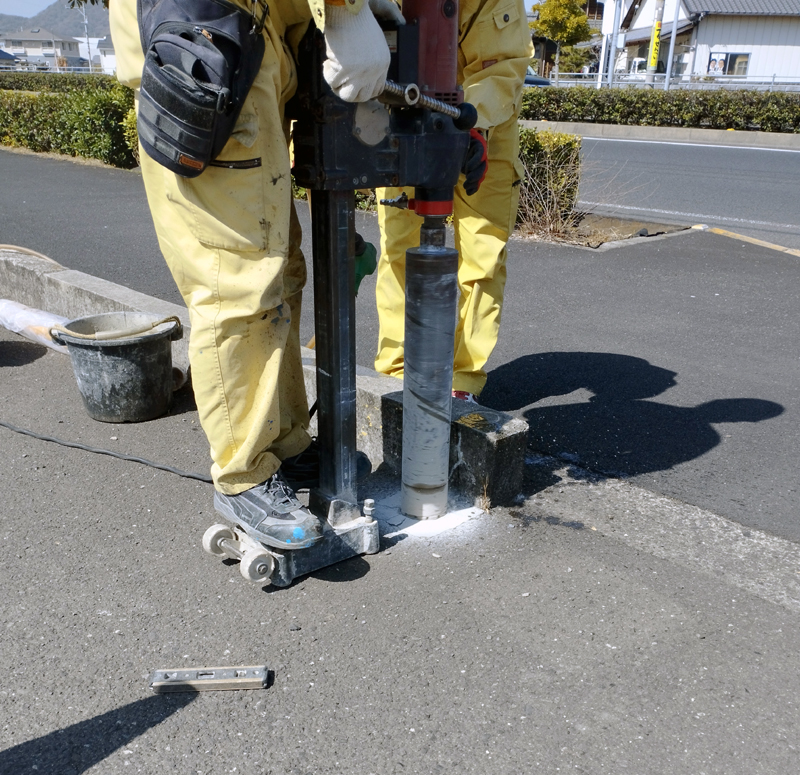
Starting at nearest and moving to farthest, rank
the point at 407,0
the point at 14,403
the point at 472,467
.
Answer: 1. the point at 407,0
2. the point at 472,467
3. the point at 14,403

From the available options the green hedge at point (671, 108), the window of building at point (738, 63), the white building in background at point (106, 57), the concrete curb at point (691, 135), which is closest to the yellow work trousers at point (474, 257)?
the concrete curb at point (691, 135)

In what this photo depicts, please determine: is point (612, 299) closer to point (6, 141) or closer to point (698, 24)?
point (6, 141)

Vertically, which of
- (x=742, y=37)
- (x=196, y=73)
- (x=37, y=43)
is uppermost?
(x=37, y=43)

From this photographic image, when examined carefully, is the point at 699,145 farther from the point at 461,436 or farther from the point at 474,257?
the point at 461,436

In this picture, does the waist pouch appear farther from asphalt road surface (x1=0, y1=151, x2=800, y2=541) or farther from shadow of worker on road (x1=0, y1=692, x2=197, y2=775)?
asphalt road surface (x1=0, y1=151, x2=800, y2=541)

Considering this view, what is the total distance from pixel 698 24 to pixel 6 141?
40.0 metres

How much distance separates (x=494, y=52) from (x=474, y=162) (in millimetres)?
684

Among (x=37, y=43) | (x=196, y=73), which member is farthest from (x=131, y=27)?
(x=37, y=43)

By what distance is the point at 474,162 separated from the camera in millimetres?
2609

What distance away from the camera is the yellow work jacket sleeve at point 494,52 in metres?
2.97

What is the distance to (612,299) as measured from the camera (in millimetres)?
5656

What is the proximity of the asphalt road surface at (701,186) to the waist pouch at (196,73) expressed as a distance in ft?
23.4

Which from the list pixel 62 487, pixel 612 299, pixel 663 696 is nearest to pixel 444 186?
pixel 663 696

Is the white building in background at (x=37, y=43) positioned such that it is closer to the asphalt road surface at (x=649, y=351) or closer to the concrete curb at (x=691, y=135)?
the concrete curb at (x=691, y=135)
